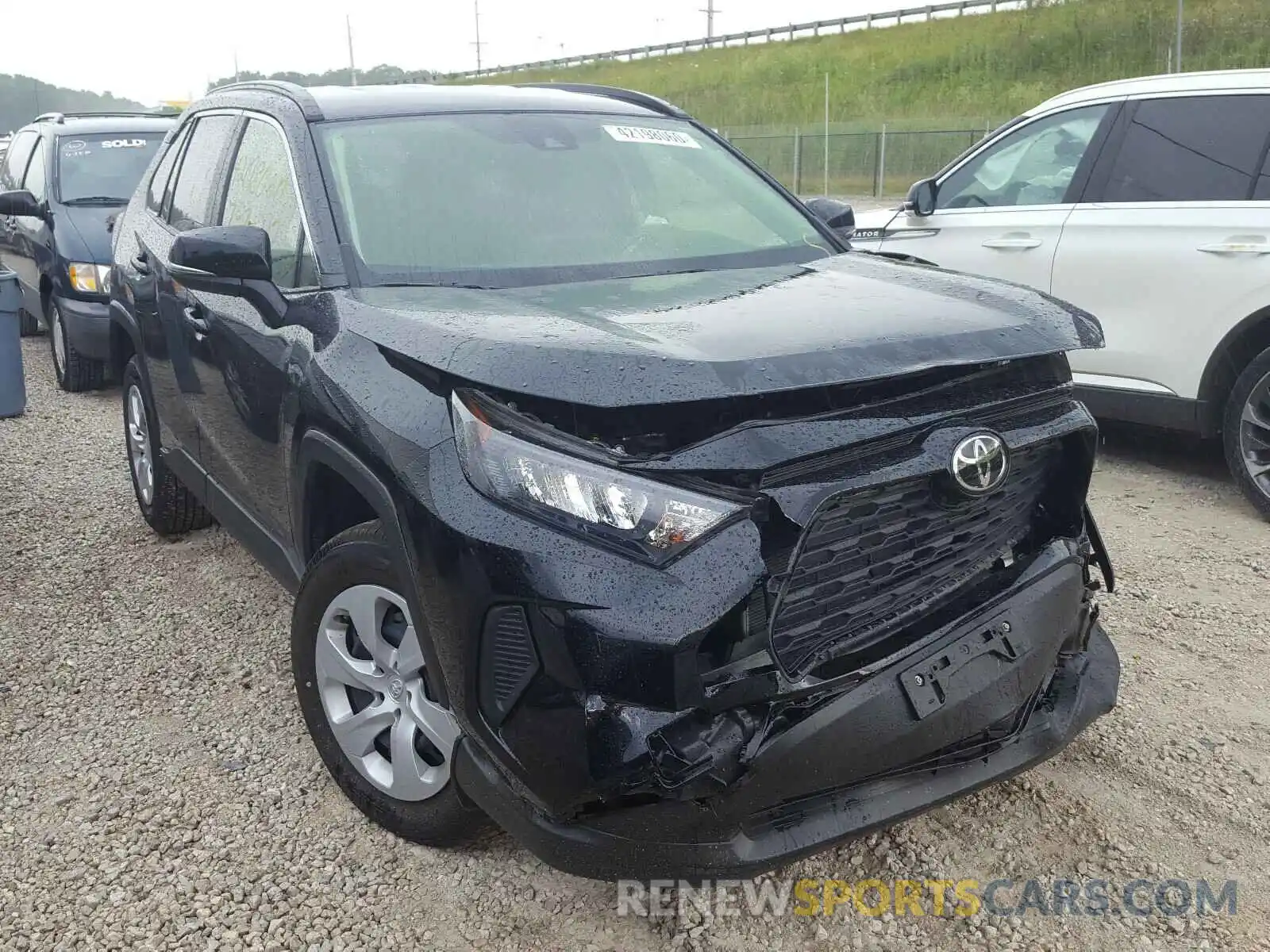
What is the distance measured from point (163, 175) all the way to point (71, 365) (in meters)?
3.72

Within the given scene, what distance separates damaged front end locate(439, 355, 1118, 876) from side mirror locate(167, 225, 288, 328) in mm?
1040

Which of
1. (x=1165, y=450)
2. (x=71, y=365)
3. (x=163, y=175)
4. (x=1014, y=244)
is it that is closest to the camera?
(x=163, y=175)

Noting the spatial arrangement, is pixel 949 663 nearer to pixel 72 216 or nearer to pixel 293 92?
pixel 293 92

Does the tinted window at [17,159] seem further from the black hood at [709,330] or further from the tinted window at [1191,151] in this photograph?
the tinted window at [1191,151]

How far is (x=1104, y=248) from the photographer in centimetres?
523

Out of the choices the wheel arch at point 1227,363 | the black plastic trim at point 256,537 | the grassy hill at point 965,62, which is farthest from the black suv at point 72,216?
the grassy hill at point 965,62

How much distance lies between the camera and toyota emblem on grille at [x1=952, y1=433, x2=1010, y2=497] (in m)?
2.19

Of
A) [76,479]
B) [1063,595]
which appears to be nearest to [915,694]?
[1063,595]

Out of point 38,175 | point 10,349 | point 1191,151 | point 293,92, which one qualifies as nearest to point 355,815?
point 293,92

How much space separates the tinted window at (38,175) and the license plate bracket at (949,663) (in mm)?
8001

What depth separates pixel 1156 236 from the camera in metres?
5.02

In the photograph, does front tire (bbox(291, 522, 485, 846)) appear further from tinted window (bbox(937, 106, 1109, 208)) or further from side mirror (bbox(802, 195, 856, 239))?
tinted window (bbox(937, 106, 1109, 208))

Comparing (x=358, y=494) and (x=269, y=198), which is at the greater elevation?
(x=269, y=198)

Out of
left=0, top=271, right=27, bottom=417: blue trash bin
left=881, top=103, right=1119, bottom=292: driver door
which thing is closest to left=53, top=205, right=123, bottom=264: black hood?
left=0, top=271, right=27, bottom=417: blue trash bin
